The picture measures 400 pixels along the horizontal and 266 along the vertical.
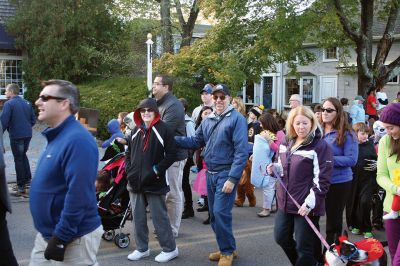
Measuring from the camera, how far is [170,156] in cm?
558

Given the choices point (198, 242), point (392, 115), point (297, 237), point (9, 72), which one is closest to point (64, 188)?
point (297, 237)

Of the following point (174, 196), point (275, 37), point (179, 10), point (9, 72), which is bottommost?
point (174, 196)

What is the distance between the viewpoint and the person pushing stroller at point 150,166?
5.59m

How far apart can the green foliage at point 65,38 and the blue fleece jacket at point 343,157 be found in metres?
16.6

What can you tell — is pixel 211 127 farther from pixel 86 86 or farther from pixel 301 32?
pixel 86 86

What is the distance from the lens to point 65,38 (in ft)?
68.8

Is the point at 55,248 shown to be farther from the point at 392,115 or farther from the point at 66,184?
the point at 392,115

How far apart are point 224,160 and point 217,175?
18cm

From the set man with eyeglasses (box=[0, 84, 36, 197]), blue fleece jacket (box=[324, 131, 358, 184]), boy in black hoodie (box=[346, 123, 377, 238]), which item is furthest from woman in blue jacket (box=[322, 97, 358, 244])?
man with eyeglasses (box=[0, 84, 36, 197])

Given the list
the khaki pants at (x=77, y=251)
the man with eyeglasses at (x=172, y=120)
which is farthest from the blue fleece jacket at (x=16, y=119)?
the khaki pants at (x=77, y=251)

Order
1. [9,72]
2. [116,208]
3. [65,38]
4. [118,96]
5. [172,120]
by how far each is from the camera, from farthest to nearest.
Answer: [9,72], [65,38], [118,96], [116,208], [172,120]

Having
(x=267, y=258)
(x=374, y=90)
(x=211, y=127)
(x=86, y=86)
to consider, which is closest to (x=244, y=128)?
(x=211, y=127)

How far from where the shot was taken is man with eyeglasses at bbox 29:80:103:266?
3193mm

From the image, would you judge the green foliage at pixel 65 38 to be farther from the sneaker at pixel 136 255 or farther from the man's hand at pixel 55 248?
the man's hand at pixel 55 248
